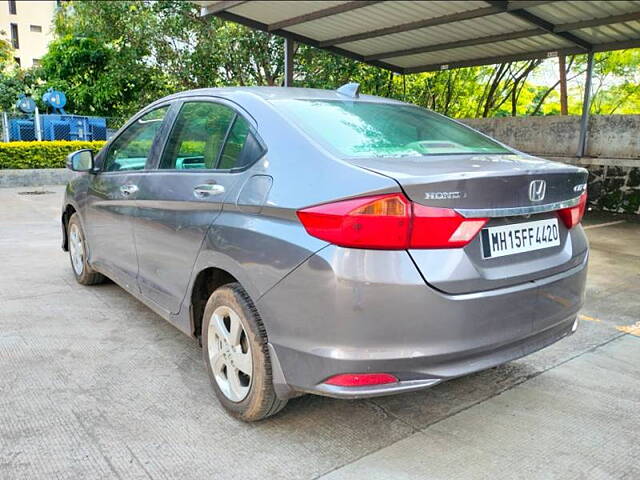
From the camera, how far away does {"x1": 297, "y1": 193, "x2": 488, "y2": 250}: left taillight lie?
1.97m

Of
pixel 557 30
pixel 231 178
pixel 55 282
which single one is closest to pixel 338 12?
pixel 557 30

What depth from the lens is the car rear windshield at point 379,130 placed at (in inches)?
96.8

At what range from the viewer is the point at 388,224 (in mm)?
1969

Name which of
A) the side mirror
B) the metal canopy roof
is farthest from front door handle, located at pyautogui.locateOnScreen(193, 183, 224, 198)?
the metal canopy roof

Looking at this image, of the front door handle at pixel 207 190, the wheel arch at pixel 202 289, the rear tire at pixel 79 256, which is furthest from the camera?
the rear tire at pixel 79 256

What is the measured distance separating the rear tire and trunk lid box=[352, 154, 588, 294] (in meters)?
3.11

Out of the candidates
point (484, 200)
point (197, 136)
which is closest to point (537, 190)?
point (484, 200)

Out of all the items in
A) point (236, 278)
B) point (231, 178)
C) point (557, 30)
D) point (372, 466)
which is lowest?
point (372, 466)

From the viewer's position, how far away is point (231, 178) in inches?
101

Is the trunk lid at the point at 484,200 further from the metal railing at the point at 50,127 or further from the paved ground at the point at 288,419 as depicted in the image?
the metal railing at the point at 50,127

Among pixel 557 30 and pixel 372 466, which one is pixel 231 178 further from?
pixel 557 30

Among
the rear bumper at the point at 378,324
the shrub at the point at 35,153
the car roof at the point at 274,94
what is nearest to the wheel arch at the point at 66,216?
the car roof at the point at 274,94

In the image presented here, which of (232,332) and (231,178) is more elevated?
(231,178)

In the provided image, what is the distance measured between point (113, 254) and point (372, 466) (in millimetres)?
2462
